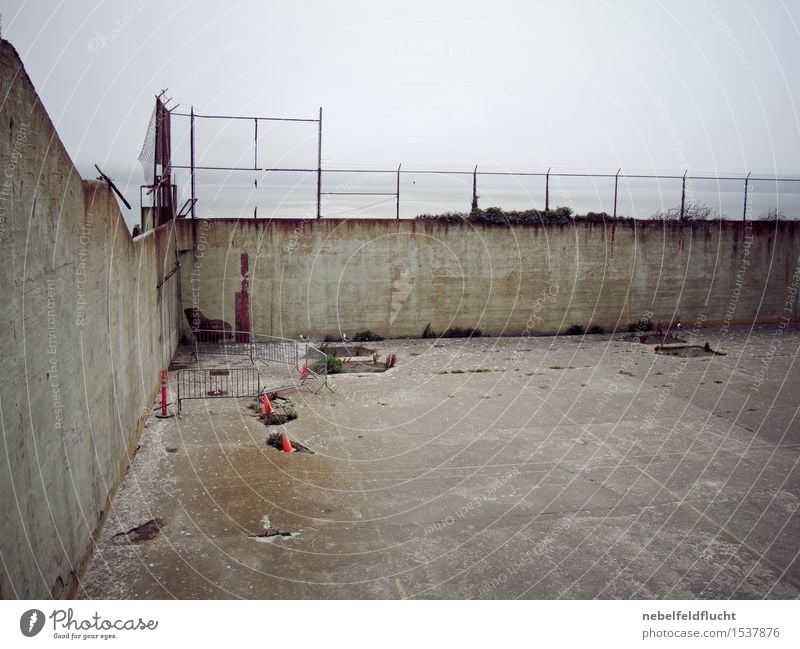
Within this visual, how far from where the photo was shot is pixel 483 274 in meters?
19.2

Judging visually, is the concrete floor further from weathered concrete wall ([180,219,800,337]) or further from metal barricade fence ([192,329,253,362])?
weathered concrete wall ([180,219,800,337])

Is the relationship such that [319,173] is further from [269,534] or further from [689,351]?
[269,534]

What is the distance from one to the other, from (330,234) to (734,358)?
32.2ft

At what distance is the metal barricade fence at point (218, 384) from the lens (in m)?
12.8

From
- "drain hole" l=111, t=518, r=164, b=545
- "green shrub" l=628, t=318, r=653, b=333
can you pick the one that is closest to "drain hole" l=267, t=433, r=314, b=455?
"drain hole" l=111, t=518, r=164, b=545

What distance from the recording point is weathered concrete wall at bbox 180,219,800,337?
58.9ft

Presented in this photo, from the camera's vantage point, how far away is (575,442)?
10.8 meters

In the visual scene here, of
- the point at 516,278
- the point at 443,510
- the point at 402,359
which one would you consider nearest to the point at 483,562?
the point at 443,510

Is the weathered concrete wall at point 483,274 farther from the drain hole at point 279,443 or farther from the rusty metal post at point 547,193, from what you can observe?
the drain hole at point 279,443

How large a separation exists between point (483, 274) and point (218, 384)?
8242 mm

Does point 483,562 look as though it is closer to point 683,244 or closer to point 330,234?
point 330,234

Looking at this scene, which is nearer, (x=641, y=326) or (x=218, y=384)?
(x=218, y=384)

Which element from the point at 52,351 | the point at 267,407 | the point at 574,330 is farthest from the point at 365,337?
the point at 52,351

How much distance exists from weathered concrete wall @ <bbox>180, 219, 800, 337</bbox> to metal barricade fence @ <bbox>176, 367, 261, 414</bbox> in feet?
12.4
